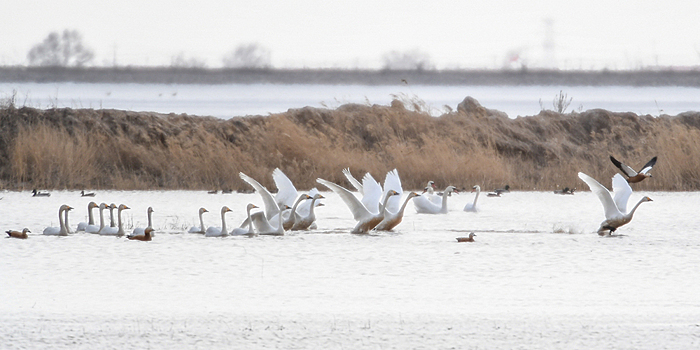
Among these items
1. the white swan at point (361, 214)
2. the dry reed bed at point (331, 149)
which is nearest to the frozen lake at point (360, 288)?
the white swan at point (361, 214)

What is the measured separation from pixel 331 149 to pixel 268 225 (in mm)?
8778

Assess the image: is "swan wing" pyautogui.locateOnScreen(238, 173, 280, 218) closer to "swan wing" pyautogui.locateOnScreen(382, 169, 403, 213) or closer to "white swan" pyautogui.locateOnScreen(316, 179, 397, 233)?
"white swan" pyautogui.locateOnScreen(316, 179, 397, 233)

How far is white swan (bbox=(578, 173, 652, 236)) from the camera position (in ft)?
33.6

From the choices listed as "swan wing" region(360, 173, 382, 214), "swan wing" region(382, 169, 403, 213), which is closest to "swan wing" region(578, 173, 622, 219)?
"swan wing" region(382, 169, 403, 213)

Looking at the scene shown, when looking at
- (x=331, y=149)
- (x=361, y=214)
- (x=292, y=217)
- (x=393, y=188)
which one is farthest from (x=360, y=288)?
(x=331, y=149)

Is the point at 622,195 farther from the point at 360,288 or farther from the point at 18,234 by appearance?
the point at 18,234

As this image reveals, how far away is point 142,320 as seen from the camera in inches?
238

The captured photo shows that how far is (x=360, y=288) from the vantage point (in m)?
7.27

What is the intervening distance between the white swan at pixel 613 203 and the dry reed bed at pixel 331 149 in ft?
22.7

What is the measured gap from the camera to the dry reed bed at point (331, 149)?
1806 cm

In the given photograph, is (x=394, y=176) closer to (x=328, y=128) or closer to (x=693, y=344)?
(x=693, y=344)

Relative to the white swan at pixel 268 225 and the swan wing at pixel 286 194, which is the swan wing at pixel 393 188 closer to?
the swan wing at pixel 286 194

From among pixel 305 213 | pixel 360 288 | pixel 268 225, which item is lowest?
pixel 360 288

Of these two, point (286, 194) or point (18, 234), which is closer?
point (18, 234)
